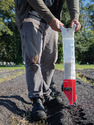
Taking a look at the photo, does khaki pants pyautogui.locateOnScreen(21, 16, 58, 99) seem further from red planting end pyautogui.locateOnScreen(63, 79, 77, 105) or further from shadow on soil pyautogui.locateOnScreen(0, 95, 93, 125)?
red planting end pyautogui.locateOnScreen(63, 79, 77, 105)

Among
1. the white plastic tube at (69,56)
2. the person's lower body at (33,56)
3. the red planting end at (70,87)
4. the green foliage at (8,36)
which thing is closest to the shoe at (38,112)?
the person's lower body at (33,56)

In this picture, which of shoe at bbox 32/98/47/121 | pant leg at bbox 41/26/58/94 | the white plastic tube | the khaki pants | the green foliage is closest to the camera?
the white plastic tube

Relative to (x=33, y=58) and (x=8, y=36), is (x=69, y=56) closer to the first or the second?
(x=33, y=58)

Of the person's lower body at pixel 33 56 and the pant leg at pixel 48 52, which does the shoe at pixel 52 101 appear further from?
the person's lower body at pixel 33 56

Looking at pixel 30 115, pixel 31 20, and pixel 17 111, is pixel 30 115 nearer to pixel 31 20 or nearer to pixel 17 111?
pixel 17 111

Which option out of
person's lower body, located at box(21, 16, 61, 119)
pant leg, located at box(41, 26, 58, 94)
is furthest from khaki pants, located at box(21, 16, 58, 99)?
pant leg, located at box(41, 26, 58, 94)

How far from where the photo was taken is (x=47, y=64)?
250cm

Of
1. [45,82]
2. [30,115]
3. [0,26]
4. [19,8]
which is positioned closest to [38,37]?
[19,8]

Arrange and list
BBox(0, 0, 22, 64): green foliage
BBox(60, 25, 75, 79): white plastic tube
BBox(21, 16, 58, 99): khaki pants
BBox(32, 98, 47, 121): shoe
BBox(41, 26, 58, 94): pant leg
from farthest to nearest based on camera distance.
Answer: BBox(0, 0, 22, 64): green foliage < BBox(41, 26, 58, 94): pant leg < BBox(21, 16, 58, 99): khaki pants < BBox(32, 98, 47, 121): shoe < BBox(60, 25, 75, 79): white plastic tube

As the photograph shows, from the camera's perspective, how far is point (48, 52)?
242 centimetres

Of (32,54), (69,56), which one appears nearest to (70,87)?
(69,56)

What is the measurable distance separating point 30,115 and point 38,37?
0.89 metres

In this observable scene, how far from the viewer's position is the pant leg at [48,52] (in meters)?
2.37

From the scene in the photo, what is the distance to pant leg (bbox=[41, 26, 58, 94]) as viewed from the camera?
237 centimetres
